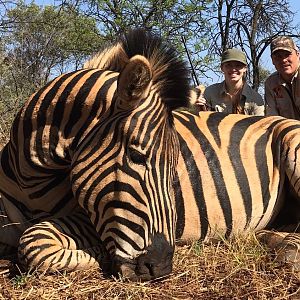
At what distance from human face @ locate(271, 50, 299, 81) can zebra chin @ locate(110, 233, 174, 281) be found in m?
3.21

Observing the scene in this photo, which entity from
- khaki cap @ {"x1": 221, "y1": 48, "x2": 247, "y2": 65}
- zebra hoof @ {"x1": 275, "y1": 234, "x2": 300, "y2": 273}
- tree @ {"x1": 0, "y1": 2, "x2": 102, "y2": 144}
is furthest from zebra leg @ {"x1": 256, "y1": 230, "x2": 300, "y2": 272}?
tree @ {"x1": 0, "y1": 2, "x2": 102, "y2": 144}

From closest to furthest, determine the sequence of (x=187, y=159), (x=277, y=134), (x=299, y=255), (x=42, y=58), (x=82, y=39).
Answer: (x=299, y=255)
(x=187, y=159)
(x=277, y=134)
(x=42, y=58)
(x=82, y=39)

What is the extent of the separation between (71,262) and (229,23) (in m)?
15.6

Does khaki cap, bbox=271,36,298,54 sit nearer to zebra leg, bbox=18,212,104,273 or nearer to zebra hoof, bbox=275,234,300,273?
zebra hoof, bbox=275,234,300,273

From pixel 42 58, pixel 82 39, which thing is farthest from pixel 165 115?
pixel 82 39

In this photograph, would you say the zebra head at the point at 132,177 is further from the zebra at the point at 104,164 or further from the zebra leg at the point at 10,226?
the zebra leg at the point at 10,226

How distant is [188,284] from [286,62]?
316 cm

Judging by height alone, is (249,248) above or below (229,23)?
below

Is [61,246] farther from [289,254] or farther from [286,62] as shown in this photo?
[286,62]

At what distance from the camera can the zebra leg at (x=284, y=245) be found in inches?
100

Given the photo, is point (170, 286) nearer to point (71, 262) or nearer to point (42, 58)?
point (71, 262)

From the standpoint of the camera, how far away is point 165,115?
2424 mm

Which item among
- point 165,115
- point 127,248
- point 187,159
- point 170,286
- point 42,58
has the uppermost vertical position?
point 42,58

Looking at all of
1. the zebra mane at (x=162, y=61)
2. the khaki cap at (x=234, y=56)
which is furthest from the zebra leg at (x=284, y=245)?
the khaki cap at (x=234, y=56)
